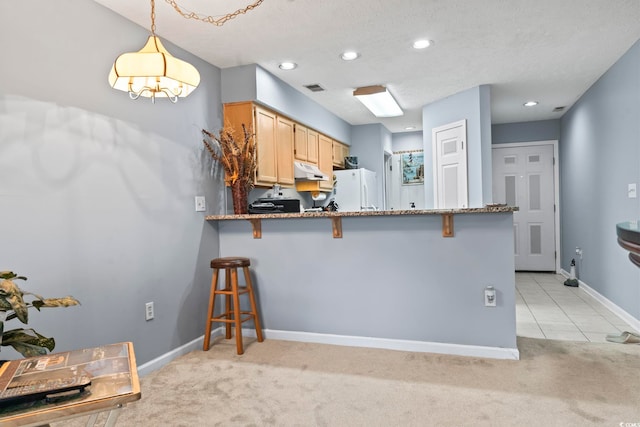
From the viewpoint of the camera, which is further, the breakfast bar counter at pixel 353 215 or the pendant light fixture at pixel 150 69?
the breakfast bar counter at pixel 353 215

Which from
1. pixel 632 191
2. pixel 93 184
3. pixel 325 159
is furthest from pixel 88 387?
pixel 325 159

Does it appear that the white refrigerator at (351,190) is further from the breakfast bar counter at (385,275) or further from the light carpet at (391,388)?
the light carpet at (391,388)

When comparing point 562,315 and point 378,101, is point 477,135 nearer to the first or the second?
point 378,101

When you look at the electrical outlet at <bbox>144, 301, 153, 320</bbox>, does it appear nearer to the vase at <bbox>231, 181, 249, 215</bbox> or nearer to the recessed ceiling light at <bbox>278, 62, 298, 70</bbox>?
the vase at <bbox>231, 181, 249, 215</bbox>

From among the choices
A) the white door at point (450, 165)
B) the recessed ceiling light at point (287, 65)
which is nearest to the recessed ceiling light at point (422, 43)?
the recessed ceiling light at point (287, 65)

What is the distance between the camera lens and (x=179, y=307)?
3197mm

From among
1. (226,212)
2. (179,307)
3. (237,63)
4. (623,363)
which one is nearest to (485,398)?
(623,363)

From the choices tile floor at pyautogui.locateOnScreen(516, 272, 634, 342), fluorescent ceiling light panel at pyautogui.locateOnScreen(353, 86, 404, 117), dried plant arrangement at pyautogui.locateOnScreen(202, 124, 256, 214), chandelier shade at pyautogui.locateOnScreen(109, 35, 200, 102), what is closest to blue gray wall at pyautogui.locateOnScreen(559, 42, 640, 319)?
tile floor at pyautogui.locateOnScreen(516, 272, 634, 342)

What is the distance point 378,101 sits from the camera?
4.88 meters

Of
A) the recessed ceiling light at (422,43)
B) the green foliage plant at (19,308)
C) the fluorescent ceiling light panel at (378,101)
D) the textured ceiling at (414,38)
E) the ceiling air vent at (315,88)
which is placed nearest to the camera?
the green foliage plant at (19,308)

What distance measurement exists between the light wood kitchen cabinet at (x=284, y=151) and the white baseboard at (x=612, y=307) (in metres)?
3.36

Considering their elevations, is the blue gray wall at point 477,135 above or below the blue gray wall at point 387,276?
above

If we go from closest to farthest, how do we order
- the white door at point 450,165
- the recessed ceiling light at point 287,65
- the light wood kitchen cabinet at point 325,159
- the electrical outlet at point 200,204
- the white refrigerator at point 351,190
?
the electrical outlet at point 200,204 → the recessed ceiling light at point 287,65 → the white door at point 450,165 → the light wood kitchen cabinet at point 325,159 → the white refrigerator at point 351,190

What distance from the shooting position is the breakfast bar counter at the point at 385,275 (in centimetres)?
293
